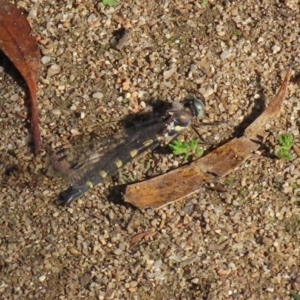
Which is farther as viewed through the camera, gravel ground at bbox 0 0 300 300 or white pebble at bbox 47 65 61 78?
white pebble at bbox 47 65 61 78

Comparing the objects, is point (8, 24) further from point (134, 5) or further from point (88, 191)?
point (88, 191)

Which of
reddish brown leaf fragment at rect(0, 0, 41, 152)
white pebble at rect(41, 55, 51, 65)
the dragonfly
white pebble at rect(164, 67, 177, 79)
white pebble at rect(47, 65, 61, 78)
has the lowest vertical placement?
the dragonfly

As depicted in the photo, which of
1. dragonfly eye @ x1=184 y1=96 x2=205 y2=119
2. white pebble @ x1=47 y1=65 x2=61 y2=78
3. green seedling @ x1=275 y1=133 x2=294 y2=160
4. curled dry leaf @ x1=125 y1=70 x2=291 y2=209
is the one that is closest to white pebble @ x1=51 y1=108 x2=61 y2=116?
white pebble @ x1=47 y1=65 x2=61 y2=78

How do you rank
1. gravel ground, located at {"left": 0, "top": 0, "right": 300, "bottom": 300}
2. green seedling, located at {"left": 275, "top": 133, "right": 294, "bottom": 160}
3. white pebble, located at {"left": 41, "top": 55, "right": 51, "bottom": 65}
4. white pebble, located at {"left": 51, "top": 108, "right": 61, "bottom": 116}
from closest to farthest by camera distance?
1. gravel ground, located at {"left": 0, "top": 0, "right": 300, "bottom": 300}
2. green seedling, located at {"left": 275, "top": 133, "right": 294, "bottom": 160}
3. white pebble, located at {"left": 51, "top": 108, "right": 61, "bottom": 116}
4. white pebble, located at {"left": 41, "top": 55, "right": 51, "bottom": 65}

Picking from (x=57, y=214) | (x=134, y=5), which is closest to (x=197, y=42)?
(x=134, y=5)

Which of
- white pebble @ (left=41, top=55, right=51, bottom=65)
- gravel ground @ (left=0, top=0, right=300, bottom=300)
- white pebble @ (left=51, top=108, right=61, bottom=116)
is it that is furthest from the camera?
white pebble @ (left=41, top=55, right=51, bottom=65)

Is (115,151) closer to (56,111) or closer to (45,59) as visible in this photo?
(56,111)

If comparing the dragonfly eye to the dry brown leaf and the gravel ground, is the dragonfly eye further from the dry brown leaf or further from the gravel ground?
the dry brown leaf
